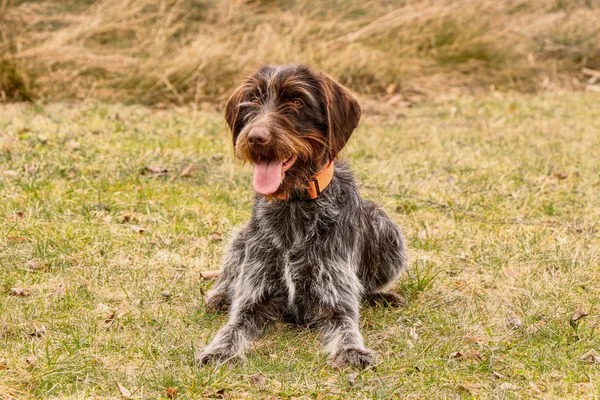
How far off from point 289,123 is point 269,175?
0.28 metres

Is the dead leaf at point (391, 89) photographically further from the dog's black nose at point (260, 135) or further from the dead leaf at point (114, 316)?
the dog's black nose at point (260, 135)

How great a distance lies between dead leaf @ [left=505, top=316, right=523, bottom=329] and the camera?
4422 mm

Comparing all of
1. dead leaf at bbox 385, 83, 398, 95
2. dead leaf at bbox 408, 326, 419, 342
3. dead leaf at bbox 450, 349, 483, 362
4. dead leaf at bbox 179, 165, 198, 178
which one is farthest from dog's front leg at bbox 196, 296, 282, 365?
dead leaf at bbox 385, 83, 398, 95

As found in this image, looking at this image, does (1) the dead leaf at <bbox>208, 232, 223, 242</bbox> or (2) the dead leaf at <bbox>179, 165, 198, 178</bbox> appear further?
(2) the dead leaf at <bbox>179, 165, 198, 178</bbox>

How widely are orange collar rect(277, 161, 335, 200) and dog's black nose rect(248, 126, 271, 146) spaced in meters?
0.45

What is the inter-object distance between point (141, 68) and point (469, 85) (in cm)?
506

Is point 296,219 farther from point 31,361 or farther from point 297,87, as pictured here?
point 31,361

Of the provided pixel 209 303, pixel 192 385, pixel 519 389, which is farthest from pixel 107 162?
pixel 519 389

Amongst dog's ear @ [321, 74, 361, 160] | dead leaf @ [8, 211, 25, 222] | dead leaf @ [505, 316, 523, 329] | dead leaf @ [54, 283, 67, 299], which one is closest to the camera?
dog's ear @ [321, 74, 361, 160]

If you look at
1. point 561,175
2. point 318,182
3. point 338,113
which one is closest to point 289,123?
point 338,113

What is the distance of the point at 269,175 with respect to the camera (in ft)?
13.5

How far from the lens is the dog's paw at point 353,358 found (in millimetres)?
3902

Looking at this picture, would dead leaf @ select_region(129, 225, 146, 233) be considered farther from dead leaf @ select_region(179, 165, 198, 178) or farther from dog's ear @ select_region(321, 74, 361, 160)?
dog's ear @ select_region(321, 74, 361, 160)

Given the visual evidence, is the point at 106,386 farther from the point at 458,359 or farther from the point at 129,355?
the point at 458,359
